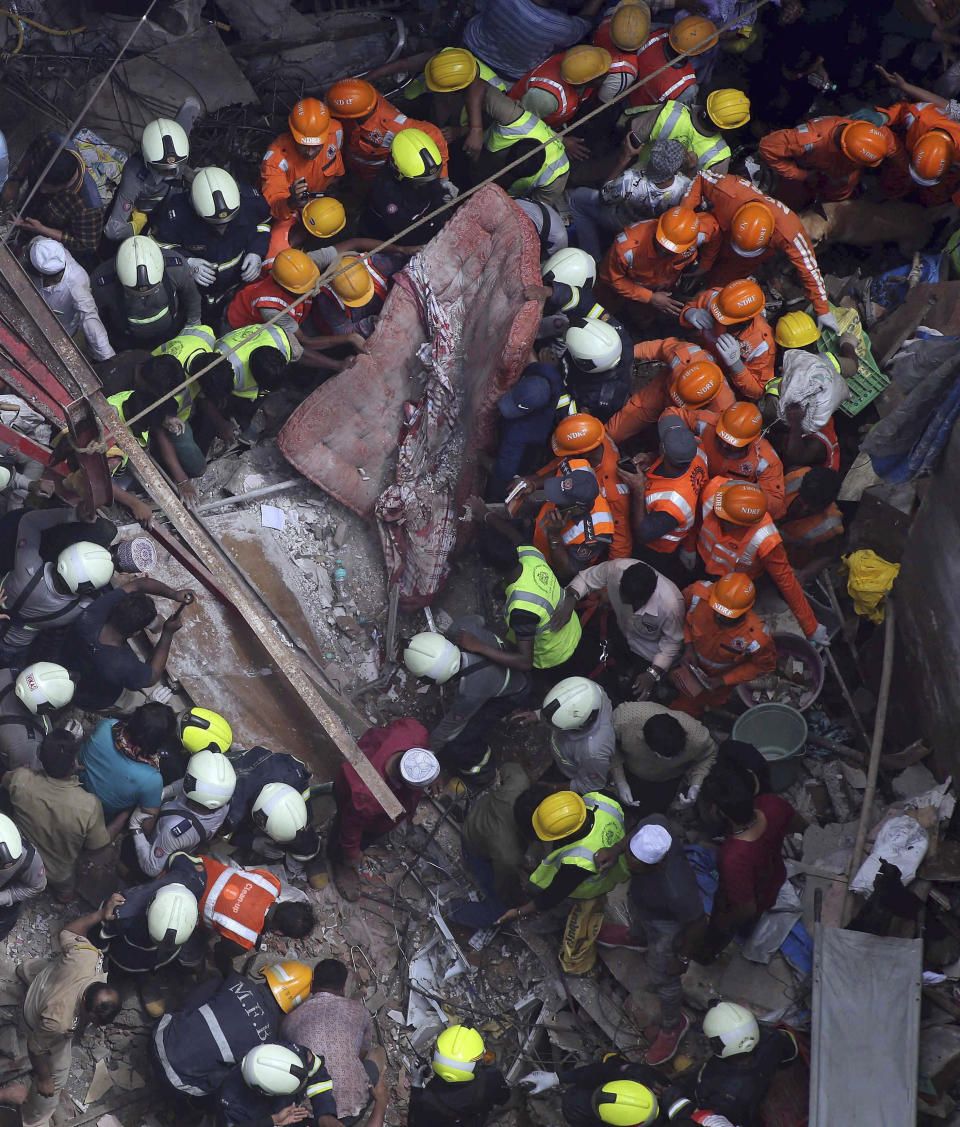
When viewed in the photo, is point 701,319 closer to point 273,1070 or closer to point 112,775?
point 112,775

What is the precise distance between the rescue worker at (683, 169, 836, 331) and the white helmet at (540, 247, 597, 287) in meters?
0.85

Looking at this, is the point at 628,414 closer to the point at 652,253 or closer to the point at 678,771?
the point at 652,253

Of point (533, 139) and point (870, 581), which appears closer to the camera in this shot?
point (870, 581)

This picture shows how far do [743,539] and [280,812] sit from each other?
10.4 feet

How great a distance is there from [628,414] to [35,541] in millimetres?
3862

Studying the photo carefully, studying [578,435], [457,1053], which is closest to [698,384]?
[578,435]

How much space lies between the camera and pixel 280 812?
6.66 m

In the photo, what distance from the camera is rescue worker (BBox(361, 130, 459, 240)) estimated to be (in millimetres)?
8148

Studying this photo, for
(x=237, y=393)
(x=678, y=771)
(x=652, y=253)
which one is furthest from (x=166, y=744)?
(x=652, y=253)

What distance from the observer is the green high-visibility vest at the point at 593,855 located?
21.5 ft

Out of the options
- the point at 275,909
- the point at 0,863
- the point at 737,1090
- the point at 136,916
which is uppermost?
the point at 0,863

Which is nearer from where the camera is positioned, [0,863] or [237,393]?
[0,863]

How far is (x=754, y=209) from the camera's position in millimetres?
8086

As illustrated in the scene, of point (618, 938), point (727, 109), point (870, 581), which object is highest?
point (727, 109)
